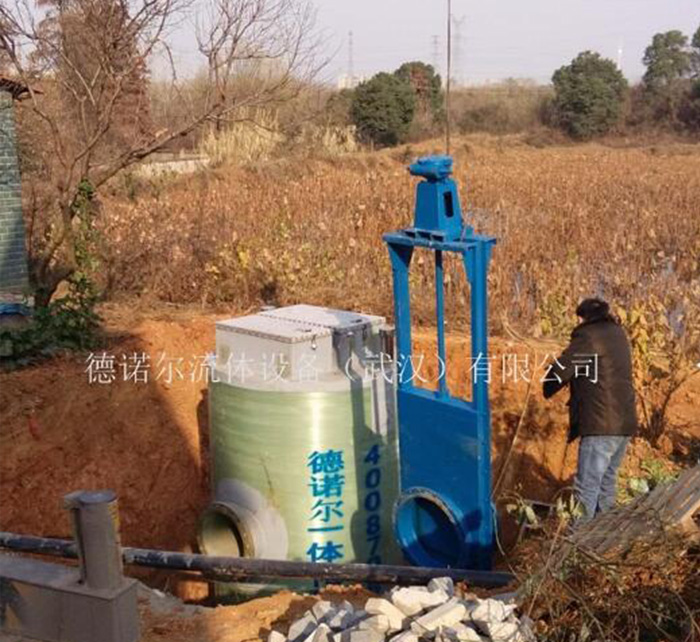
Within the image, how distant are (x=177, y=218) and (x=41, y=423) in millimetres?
5767

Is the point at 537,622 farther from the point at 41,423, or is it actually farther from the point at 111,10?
the point at 111,10

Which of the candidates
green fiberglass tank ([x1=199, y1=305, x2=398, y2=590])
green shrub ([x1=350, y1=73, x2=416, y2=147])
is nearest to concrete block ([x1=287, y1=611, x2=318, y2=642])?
green fiberglass tank ([x1=199, y1=305, x2=398, y2=590])

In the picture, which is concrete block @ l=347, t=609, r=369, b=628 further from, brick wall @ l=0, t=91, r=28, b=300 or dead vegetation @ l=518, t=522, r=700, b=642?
brick wall @ l=0, t=91, r=28, b=300

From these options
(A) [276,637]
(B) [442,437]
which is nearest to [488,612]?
(A) [276,637]

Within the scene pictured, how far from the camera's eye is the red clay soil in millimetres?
6027

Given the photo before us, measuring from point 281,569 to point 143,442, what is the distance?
282cm

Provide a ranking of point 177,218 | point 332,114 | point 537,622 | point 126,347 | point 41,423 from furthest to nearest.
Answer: point 332,114, point 177,218, point 126,347, point 41,423, point 537,622

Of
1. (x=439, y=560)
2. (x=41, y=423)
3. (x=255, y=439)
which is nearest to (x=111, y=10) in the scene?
(x=41, y=423)

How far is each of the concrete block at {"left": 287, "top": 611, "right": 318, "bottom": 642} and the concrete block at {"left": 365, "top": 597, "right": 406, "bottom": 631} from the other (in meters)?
0.19

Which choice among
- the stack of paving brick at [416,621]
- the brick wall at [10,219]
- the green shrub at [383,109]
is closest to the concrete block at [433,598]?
the stack of paving brick at [416,621]

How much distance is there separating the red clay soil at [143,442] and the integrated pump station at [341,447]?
120 cm

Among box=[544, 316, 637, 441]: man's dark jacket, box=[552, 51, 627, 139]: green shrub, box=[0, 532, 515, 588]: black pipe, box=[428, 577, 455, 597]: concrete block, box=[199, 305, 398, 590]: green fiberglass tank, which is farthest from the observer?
box=[552, 51, 627, 139]: green shrub

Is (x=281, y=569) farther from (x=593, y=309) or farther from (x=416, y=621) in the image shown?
(x=593, y=309)

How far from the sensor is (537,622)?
3129 mm
